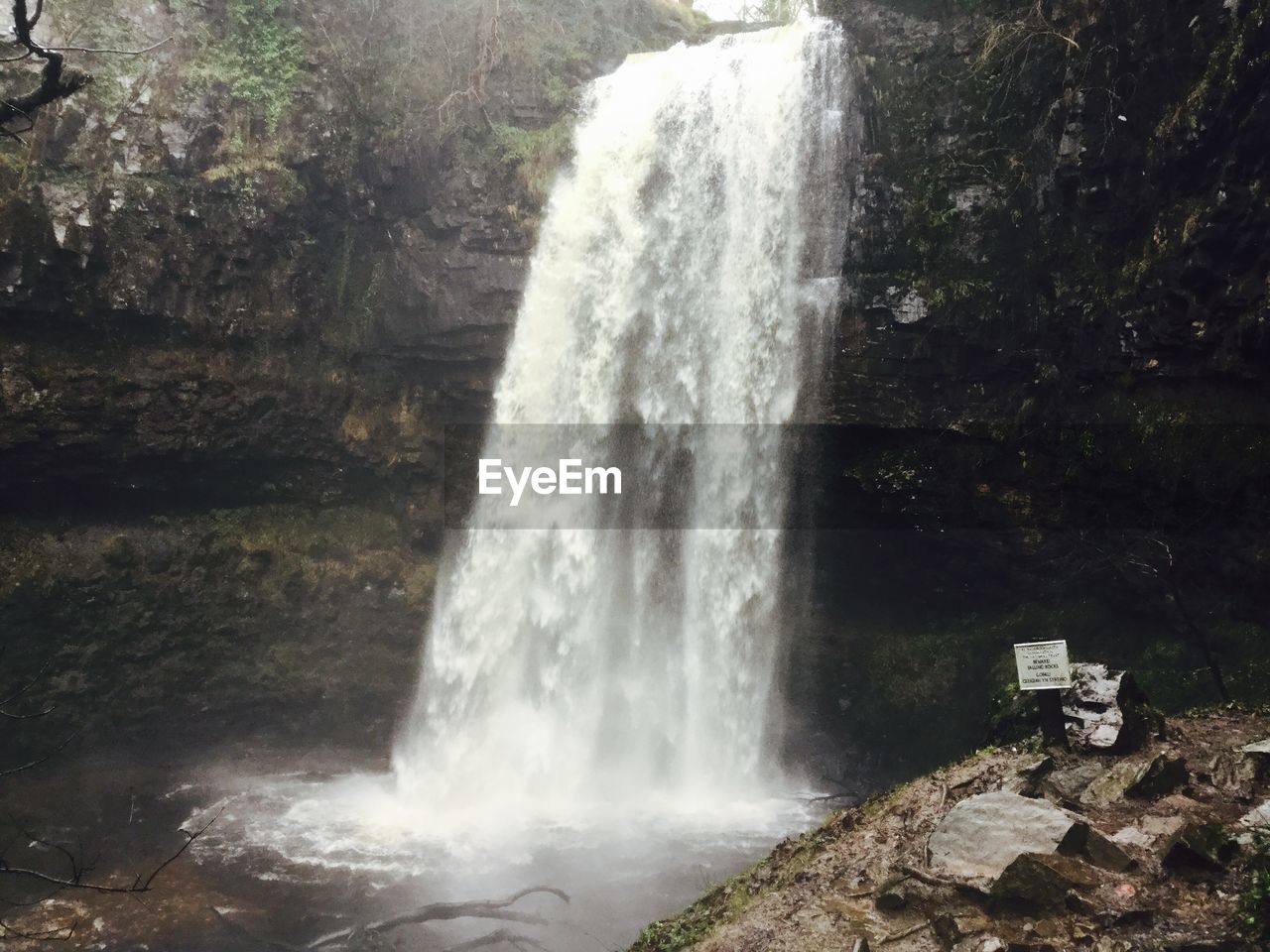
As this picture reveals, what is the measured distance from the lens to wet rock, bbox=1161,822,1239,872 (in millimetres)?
4992

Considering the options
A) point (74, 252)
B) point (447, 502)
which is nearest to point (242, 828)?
point (447, 502)

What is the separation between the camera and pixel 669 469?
13.8 m

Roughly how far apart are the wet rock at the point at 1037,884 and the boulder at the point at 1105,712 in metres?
1.70

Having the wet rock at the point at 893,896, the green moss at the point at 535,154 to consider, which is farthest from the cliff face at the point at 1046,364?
the green moss at the point at 535,154

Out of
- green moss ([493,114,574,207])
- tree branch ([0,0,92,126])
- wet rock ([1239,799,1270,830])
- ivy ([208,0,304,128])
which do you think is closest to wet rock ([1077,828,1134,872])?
wet rock ([1239,799,1270,830])

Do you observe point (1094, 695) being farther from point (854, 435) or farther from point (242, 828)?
point (242, 828)

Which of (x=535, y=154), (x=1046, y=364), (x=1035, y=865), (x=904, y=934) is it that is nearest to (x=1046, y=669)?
(x=1035, y=865)

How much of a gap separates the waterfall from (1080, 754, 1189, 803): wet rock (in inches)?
294

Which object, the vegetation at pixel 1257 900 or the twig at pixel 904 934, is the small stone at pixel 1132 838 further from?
the twig at pixel 904 934

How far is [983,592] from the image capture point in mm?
13484

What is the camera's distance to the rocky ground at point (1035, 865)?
480cm

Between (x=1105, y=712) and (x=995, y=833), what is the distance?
70.4 inches

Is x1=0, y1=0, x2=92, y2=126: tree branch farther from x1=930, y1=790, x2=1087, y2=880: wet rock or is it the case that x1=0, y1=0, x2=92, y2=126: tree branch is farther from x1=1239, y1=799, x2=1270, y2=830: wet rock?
x1=1239, y1=799, x2=1270, y2=830: wet rock

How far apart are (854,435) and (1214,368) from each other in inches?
181
